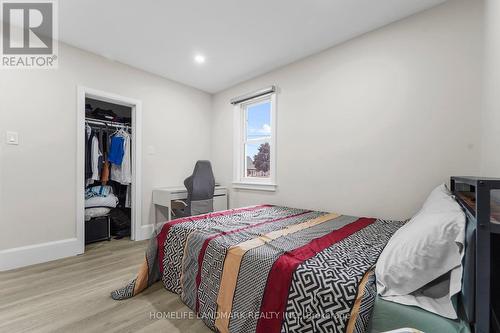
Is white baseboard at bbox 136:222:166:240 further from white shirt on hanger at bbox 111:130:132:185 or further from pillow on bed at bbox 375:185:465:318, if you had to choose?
pillow on bed at bbox 375:185:465:318

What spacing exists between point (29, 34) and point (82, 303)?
8.95 feet

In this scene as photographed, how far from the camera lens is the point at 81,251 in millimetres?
2656

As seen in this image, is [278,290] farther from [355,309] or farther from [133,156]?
[133,156]

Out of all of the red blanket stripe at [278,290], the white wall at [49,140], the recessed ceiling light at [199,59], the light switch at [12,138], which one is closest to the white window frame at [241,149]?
the recessed ceiling light at [199,59]

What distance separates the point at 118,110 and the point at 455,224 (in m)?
4.54

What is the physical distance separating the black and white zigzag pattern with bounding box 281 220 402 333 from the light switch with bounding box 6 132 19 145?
2946mm

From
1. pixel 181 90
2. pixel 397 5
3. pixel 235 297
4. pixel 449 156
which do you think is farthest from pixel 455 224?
pixel 181 90

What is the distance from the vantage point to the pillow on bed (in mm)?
849

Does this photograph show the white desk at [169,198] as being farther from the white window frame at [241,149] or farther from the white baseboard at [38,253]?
the white baseboard at [38,253]

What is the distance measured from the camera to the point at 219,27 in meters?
2.23

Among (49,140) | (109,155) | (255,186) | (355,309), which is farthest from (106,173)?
(355,309)

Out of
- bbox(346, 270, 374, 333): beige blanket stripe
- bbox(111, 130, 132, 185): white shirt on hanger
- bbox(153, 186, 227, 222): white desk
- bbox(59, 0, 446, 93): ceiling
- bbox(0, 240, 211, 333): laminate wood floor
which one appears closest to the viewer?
bbox(346, 270, 374, 333): beige blanket stripe

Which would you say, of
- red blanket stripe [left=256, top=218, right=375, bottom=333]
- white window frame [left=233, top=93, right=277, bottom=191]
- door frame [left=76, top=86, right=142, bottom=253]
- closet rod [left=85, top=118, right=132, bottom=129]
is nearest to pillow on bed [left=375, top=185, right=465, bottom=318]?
red blanket stripe [left=256, top=218, right=375, bottom=333]

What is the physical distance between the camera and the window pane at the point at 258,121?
132 inches
